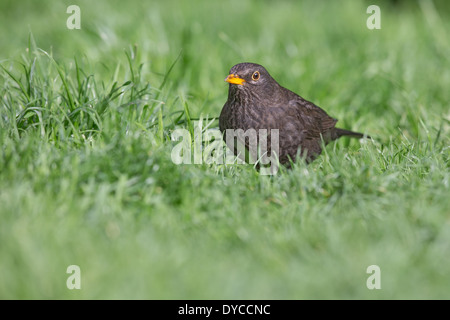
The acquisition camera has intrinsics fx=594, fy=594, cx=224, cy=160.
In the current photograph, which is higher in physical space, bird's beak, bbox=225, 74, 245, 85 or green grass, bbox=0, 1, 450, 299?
bird's beak, bbox=225, 74, 245, 85

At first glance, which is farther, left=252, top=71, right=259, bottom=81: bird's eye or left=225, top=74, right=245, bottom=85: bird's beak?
left=252, top=71, right=259, bottom=81: bird's eye

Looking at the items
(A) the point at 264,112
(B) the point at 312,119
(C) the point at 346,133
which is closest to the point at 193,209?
(A) the point at 264,112

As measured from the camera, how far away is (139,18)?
20.1ft

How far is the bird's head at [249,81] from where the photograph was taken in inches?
146

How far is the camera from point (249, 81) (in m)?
3.73

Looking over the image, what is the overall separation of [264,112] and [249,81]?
218 millimetres

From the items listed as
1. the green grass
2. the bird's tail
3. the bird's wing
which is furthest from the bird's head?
the bird's tail

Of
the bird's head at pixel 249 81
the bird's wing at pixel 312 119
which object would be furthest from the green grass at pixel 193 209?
the bird's head at pixel 249 81

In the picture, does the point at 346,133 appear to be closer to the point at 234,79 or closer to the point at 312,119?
the point at 312,119

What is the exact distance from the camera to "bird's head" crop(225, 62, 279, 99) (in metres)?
3.70

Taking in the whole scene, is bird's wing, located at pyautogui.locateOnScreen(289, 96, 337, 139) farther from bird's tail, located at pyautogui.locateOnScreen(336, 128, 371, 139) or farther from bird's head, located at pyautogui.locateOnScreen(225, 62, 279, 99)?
bird's head, located at pyautogui.locateOnScreen(225, 62, 279, 99)

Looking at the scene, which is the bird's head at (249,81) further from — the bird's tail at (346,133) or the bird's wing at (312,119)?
the bird's tail at (346,133)

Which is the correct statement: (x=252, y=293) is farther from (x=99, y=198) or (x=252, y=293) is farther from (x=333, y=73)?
(x=333, y=73)
